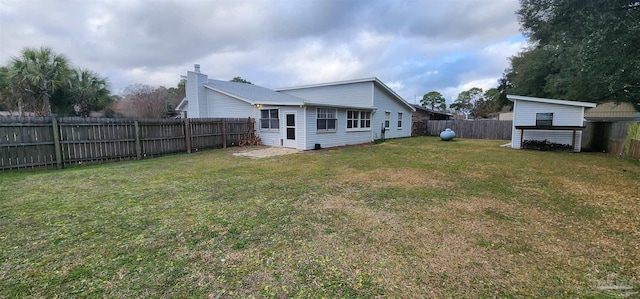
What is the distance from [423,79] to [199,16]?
103 ft

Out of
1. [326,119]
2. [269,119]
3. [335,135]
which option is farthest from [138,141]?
[335,135]

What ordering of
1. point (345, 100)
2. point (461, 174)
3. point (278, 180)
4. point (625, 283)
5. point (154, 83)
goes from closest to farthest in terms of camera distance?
point (625, 283)
point (278, 180)
point (461, 174)
point (345, 100)
point (154, 83)

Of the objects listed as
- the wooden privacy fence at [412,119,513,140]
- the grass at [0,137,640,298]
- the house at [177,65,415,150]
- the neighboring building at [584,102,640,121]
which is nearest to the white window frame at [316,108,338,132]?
the house at [177,65,415,150]

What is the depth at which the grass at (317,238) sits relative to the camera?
2.33 metres

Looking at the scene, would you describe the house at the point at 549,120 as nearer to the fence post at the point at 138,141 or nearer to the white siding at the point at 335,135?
the white siding at the point at 335,135

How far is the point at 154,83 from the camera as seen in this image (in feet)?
106

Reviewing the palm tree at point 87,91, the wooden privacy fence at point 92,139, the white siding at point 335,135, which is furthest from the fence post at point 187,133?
the palm tree at point 87,91

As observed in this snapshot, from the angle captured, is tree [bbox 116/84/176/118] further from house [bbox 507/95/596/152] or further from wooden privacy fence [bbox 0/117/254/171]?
house [bbox 507/95/596/152]

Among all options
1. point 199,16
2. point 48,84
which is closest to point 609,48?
point 199,16

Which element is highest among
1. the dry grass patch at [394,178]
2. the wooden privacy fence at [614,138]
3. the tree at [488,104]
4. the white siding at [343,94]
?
the tree at [488,104]

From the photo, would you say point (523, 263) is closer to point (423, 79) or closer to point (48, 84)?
point (48, 84)

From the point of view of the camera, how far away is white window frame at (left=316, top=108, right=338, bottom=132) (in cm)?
1303

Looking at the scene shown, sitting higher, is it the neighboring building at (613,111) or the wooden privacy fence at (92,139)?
the neighboring building at (613,111)

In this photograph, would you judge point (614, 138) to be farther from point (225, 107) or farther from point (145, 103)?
point (145, 103)
